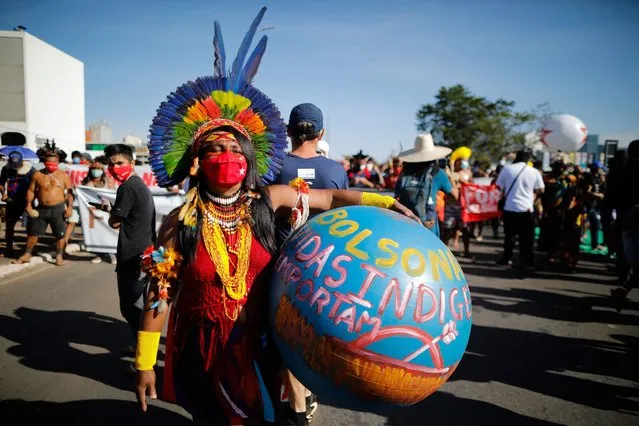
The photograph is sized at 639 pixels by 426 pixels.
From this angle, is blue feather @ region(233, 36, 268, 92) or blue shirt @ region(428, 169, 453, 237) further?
blue shirt @ region(428, 169, 453, 237)

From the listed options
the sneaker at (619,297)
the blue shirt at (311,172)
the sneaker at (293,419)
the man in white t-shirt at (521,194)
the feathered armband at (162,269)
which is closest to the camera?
the feathered armband at (162,269)

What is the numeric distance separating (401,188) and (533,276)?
13.0 feet

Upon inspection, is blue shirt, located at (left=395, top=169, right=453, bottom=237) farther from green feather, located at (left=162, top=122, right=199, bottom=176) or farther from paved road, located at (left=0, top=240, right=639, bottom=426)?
green feather, located at (left=162, top=122, right=199, bottom=176)

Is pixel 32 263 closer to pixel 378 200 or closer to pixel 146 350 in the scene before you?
pixel 146 350

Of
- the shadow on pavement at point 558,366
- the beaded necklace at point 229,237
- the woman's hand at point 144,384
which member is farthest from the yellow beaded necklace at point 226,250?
the shadow on pavement at point 558,366

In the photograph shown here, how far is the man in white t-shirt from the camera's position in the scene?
730 cm

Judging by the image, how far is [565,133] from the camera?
12.1m

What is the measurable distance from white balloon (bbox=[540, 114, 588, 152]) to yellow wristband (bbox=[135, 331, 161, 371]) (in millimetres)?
13147

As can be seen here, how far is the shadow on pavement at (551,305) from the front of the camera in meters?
5.36

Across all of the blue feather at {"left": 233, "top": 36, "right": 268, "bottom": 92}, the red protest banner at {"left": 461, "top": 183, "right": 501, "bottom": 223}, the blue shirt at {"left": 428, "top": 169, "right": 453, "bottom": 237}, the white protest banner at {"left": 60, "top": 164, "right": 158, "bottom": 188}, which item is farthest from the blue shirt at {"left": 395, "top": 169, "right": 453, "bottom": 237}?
the white protest banner at {"left": 60, "top": 164, "right": 158, "bottom": 188}

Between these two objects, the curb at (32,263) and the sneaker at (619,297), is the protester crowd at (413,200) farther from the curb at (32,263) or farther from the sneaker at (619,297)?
the curb at (32,263)

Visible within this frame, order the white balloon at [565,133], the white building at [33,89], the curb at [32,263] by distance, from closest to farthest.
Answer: the curb at [32,263] < the white balloon at [565,133] < the white building at [33,89]

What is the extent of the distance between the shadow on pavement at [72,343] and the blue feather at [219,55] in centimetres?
257

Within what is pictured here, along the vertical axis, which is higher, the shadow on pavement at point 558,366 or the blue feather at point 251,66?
the blue feather at point 251,66
